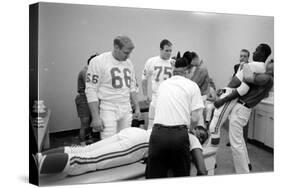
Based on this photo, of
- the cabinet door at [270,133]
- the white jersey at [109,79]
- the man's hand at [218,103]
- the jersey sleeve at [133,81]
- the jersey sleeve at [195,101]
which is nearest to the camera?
the jersey sleeve at [195,101]

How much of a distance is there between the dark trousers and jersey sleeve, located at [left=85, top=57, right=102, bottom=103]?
56 cm

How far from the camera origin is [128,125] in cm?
328

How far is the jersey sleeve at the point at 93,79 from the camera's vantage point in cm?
312

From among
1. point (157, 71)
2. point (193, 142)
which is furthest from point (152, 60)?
point (193, 142)

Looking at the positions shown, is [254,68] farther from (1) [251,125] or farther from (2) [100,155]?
(2) [100,155]

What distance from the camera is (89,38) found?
122 inches

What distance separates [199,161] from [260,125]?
2.95 feet

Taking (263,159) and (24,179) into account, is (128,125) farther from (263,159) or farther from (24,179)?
(263,159)

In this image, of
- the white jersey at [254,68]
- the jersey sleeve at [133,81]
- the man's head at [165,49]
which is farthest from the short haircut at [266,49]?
the jersey sleeve at [133,81]

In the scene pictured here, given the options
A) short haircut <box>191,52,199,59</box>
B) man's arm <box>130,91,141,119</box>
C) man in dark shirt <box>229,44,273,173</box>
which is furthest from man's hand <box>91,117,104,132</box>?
man in dark shirt <box>229,44,273,173</box>

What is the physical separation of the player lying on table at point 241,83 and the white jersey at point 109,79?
2.98ft

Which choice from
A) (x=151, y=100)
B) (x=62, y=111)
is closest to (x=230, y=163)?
(x=151, y=100)

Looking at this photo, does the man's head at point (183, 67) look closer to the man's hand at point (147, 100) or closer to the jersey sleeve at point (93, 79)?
the man's hand at point (147, 100)

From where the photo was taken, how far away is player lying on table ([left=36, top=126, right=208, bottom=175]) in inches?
115
